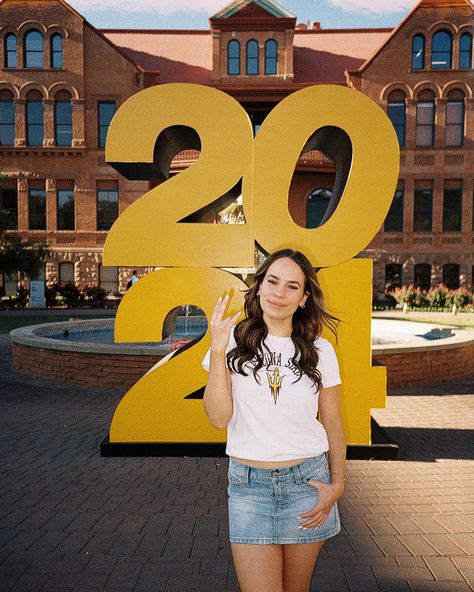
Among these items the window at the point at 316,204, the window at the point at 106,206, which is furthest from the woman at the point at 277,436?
the window at the point at 106,206

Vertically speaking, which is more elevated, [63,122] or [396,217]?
[63,122]

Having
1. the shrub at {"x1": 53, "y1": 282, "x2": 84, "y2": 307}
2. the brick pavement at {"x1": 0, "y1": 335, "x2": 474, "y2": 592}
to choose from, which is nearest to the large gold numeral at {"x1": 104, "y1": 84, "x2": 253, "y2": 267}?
the brick pavement at {"x1": 0, "y1": 335, "x2": 474, "y2": 592}

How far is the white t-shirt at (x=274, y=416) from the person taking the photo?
7.45 ft

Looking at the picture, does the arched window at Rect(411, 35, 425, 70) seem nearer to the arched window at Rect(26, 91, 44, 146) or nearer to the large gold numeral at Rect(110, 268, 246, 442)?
the arched window at Rect(26, 91, 44, 146)

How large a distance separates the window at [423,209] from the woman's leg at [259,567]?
29.9 m

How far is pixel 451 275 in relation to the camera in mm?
29828

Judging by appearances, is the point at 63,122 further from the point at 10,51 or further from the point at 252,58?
the point at 252,58

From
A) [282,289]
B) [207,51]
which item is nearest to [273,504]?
[282,289]

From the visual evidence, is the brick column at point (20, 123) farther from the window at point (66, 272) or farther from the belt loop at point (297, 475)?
the belt loop at point (297, 475)

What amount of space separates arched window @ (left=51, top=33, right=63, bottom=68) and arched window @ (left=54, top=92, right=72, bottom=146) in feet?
6.71

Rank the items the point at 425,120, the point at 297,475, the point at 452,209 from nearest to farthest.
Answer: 1. the point at 297,475
2. the point at 425,120
3. the point at 452,209

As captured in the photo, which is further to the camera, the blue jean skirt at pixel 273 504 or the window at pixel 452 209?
the window at pixel 452 209

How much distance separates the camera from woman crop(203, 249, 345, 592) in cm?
221

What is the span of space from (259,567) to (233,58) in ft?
103
